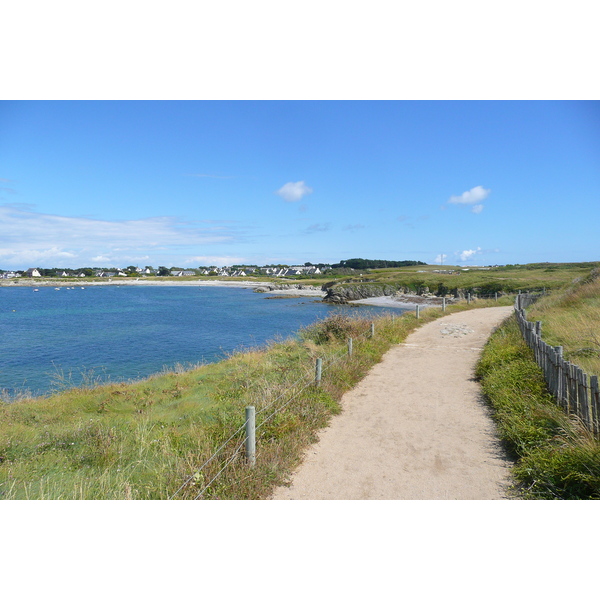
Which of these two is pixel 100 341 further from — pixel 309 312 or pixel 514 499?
pixel 514 499

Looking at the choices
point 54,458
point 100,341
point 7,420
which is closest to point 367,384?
point 54,458

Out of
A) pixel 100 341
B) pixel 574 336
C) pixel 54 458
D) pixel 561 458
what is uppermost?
pixel 574 336

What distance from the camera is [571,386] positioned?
247 inches

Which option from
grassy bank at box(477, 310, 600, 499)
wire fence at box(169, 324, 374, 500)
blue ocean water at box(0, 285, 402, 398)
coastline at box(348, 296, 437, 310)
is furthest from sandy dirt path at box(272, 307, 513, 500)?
coastline at box(348, 296, 437, 310)

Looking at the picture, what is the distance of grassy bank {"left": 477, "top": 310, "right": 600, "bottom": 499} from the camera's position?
4641 millimetres

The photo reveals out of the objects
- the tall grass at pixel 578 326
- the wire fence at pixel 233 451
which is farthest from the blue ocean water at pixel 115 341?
the tall grass at pixel 578 326

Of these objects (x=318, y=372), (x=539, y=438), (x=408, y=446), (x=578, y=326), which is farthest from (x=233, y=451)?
(x=578, y=326)

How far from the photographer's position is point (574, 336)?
34.6 feet

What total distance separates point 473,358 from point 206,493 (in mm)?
11109

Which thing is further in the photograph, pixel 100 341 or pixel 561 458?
pixel 100 341

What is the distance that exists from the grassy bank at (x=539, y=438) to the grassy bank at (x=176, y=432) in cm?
322

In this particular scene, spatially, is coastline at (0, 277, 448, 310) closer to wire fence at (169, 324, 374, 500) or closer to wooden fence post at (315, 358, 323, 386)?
wooden fence post at (315, 358, 323, 386)

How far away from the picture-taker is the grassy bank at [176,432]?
16.6 feet

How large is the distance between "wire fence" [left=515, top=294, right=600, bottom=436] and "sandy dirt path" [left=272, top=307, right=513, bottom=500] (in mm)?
1260
